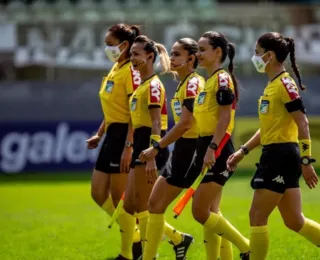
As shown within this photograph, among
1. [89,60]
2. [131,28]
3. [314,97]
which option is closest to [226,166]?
[131,28]

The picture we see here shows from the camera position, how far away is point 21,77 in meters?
21.8

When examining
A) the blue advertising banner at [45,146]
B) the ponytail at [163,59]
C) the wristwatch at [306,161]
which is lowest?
the blue advertising banner at [45,146]

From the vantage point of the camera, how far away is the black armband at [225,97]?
8.11 m

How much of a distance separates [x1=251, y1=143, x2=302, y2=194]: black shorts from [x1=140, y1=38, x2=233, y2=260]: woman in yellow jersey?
0.96 m

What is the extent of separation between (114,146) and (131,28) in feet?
4.22

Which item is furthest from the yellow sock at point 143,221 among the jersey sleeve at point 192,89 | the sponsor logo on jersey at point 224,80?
the sponsor logo on jersey at point 224,80

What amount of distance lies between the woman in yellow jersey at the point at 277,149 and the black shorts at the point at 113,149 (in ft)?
7.56

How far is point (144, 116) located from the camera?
8992mm

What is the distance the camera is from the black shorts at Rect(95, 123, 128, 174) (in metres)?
9.82

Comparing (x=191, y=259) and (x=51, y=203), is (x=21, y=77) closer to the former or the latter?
(x=51, y=203)

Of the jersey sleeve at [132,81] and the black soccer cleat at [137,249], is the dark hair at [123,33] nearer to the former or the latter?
the jersey sleeve at [132,81]

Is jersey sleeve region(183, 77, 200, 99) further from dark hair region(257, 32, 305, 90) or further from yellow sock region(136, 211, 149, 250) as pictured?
yellow sock region(136, 211, 149, 250)

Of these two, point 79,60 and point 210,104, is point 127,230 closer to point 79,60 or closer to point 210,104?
point 210,104

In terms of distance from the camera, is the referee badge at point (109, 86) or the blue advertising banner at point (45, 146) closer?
the referee badge at point (109, 86)
